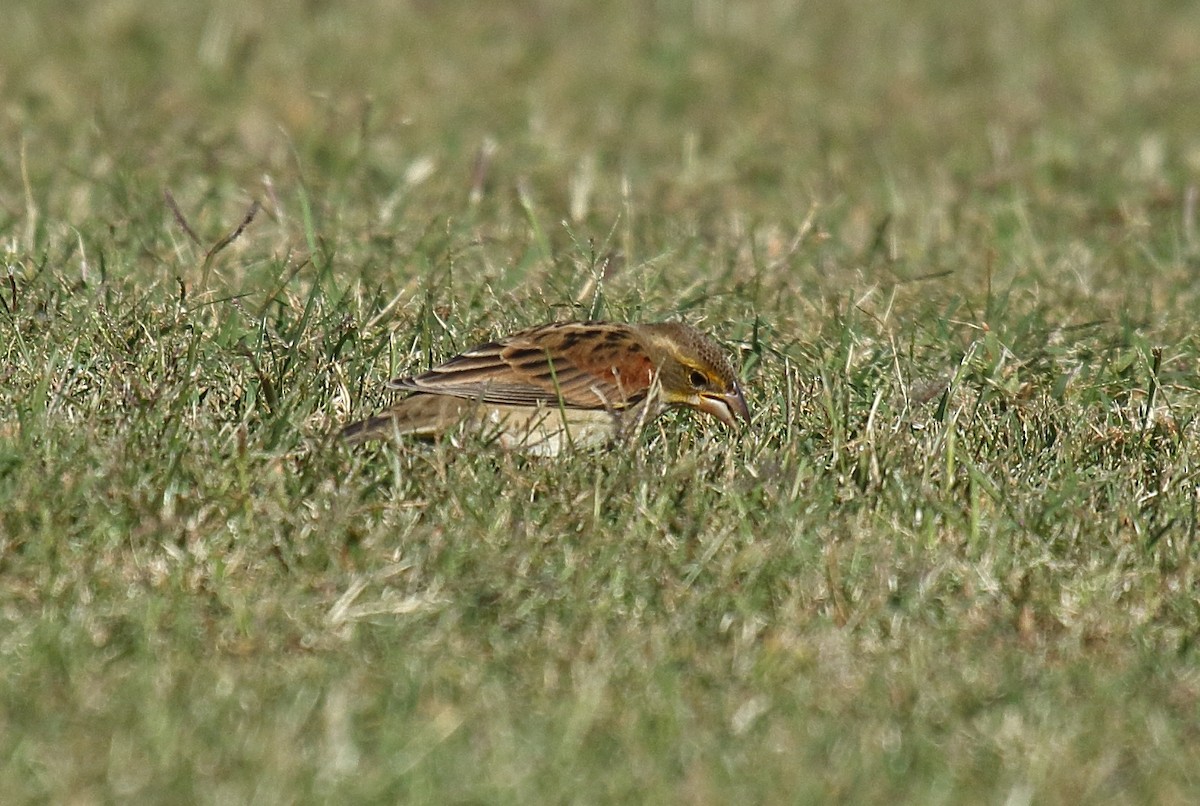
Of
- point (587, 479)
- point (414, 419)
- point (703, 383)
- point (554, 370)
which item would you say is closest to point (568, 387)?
point (554, 370)

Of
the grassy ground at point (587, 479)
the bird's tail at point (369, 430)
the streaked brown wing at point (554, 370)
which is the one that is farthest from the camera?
the streaked brown wing at point (554, 370)

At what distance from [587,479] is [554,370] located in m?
0.74

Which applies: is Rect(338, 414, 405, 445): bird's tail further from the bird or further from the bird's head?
the bird's head

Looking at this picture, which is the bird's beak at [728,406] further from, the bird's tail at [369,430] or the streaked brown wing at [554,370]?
the bird's tail at [369,430]

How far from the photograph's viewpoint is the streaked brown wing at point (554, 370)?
650 cm

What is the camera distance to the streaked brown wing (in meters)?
6.50

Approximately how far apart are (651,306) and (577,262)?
0.48 m

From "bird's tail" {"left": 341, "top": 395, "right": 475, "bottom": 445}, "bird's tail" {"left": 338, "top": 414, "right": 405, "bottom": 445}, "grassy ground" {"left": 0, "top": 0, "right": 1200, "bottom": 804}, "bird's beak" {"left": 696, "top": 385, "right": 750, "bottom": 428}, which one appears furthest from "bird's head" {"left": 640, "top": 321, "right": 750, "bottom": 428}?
"bird's tail" {"left": 338, "top": 414, "right": 405, "bottom": 445}

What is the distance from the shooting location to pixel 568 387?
6.72 metres

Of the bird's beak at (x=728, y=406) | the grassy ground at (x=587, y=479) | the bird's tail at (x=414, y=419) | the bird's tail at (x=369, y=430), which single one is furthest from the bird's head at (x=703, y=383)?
the bird's tail at (x=369, y=430)

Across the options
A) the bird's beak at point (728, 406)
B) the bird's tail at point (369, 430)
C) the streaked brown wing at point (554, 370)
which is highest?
the bird's tail at point (369, 430)

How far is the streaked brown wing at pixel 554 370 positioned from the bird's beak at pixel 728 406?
197 millimetres

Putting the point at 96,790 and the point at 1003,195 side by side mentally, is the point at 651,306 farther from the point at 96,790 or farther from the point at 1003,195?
the point at 96,790

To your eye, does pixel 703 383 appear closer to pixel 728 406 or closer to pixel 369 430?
pixel 728 406
